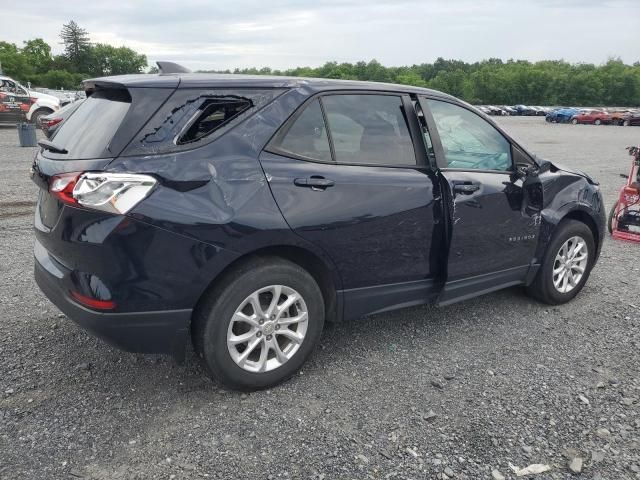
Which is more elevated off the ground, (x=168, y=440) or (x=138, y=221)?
(x=138, y=221)

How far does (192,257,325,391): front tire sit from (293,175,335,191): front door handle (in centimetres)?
44

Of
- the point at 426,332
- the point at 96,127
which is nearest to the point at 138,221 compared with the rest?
the point at 96,127

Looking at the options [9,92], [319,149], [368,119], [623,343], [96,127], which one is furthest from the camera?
[9,92]

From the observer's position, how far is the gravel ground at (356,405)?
8.60 ft

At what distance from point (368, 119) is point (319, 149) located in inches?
19.0

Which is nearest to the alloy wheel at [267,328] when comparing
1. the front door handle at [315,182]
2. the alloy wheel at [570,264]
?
the front door handle at [315,182]

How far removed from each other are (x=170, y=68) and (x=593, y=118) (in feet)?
175

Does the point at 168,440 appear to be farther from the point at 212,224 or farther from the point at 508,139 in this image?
the point at 508,139

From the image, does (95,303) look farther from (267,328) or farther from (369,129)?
(369,129)

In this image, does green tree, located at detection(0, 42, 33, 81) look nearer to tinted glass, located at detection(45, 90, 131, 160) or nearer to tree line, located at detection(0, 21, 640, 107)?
tree line, located at detection(0, 21, 640, 107)

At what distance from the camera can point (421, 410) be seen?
3.08m

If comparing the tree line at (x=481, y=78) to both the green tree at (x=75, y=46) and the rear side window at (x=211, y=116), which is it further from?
the rear side window at (x=211, y=116)

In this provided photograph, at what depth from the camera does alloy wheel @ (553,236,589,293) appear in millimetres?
4609

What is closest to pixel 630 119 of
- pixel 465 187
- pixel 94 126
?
pixel 465 187
